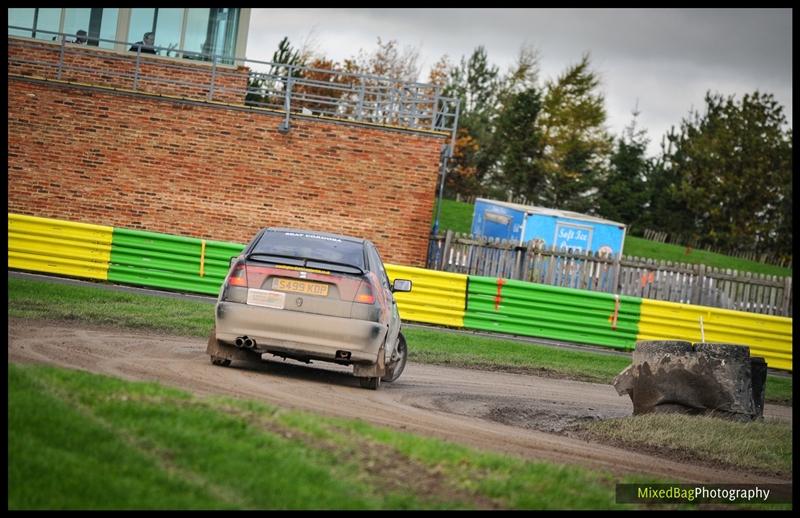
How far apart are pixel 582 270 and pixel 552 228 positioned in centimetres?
848

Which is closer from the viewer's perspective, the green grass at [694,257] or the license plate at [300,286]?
the license plate at [300,286]

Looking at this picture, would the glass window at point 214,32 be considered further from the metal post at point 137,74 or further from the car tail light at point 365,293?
the car tail light at point 365,293

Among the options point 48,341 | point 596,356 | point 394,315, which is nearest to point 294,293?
point 394,315

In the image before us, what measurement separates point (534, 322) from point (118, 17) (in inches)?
536

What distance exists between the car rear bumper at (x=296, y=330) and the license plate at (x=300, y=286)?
8.6 inches

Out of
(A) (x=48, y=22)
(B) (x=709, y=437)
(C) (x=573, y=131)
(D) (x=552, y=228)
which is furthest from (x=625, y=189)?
(B) (x=709, y=437)

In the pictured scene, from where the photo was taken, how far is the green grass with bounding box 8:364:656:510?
17.5 feet

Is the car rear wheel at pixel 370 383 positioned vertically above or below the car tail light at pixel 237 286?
below

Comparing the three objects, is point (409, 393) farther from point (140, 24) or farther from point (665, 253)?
point (665, 253)

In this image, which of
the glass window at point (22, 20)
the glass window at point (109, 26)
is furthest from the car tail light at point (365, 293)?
the glass window at point (22, 20)

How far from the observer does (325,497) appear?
18.2 ft

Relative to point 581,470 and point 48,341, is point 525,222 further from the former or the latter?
point 581,470

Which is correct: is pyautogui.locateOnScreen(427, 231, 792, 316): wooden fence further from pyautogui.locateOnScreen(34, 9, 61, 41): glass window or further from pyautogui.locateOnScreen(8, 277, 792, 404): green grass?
pyautogui.locateOnScreen(34, 9, 61, 41): glass window

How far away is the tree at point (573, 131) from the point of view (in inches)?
2477
